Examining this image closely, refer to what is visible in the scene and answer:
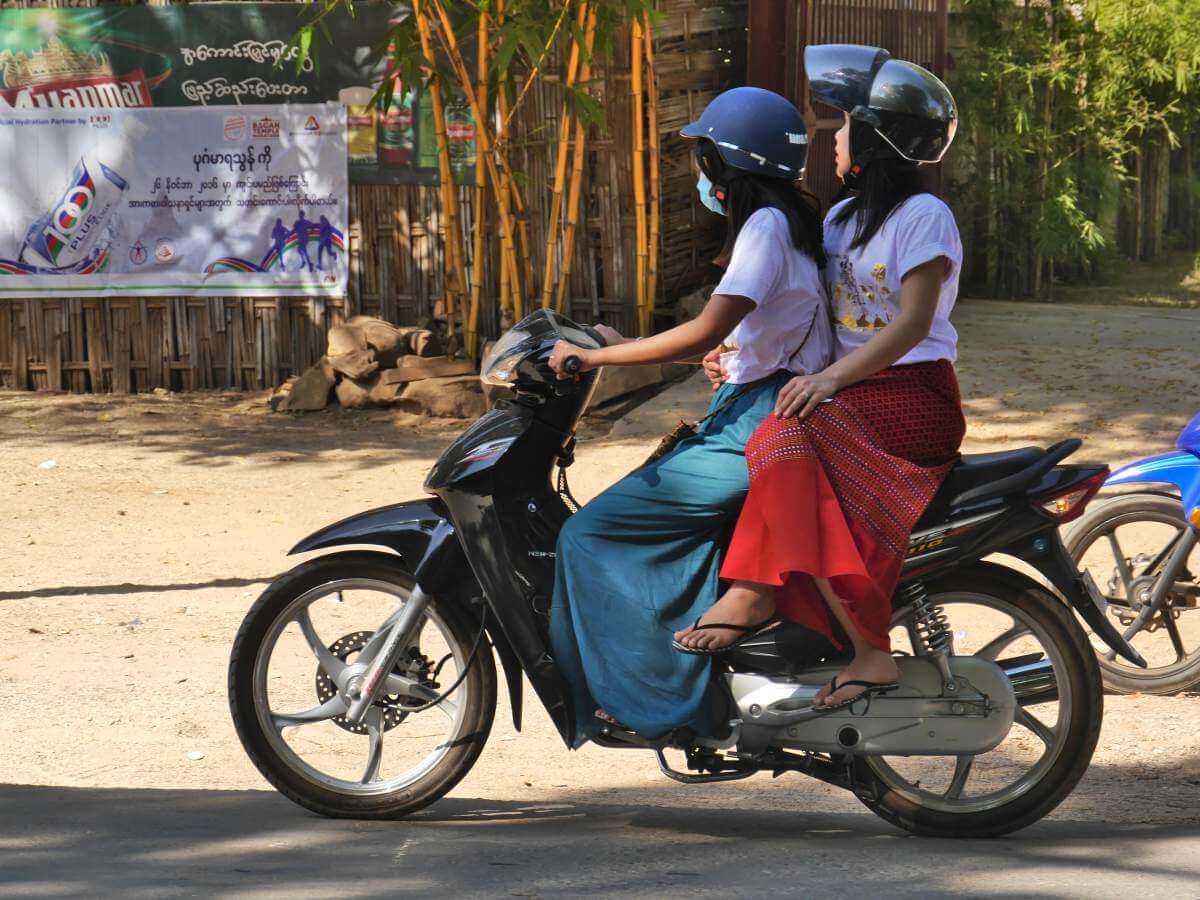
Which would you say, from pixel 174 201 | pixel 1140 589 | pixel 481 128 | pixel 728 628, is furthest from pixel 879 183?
pixel 174 201

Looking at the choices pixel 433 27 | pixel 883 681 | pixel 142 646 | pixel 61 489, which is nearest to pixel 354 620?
pixel 142 646

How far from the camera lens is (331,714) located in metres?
3.59

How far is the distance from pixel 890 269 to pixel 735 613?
2.55ft

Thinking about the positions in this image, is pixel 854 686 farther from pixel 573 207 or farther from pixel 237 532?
pixel 573 207

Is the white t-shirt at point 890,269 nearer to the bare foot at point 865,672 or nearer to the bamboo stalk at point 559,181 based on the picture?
the bare foot at point 865,672

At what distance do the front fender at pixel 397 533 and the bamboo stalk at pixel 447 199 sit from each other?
579 cm

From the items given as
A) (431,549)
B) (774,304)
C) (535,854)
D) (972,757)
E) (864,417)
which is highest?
(774,304)

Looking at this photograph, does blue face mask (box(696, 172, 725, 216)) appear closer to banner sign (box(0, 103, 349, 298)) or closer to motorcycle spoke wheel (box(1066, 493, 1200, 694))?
motorcycle spoke wheel (box(1066, 493, 1200, 694))

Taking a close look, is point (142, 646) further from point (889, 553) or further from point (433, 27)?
point (433, 27)

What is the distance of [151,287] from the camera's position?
10.2 m

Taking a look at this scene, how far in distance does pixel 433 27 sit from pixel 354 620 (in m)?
4.99

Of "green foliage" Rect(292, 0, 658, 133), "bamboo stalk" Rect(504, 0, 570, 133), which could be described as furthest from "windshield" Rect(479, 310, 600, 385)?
"bamboo stalk" Rect(504, 0, 570, 133)

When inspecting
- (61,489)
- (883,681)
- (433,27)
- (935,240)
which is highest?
(433,27)

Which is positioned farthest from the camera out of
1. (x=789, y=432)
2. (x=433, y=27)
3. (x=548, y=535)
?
(x=433, y=27)
